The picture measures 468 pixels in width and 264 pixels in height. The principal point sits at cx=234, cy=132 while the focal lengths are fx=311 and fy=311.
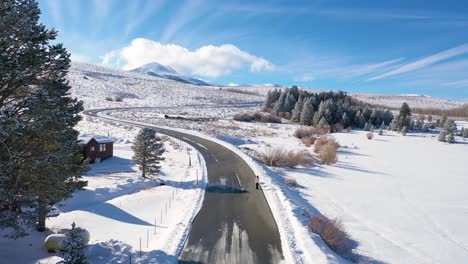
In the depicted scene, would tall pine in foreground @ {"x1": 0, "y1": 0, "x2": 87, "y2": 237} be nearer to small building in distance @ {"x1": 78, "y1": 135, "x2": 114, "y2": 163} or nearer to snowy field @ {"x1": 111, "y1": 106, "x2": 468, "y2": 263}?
snowy field @ {"x1": 111, "y1": 106, "x2": 468, "y2": 263}

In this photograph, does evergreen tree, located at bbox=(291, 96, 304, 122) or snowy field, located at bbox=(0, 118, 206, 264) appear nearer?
snowy field, located at bbox=(0, 118, 206, 264)

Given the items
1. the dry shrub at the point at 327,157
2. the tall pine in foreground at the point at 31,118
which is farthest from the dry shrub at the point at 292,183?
the tall pine in foreground at the point at 31,118

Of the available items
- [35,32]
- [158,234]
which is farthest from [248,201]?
[35,32]

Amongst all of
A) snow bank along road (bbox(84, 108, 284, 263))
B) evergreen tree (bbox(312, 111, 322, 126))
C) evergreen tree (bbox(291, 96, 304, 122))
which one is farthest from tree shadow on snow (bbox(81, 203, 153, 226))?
evergreen tree (bbox(291, 96, 304, 122))

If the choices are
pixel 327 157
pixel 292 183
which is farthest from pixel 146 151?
pixel 327 157

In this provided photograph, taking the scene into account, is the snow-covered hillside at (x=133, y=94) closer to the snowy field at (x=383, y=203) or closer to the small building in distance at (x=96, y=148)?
the small building in distance at (x=96, y=148)
